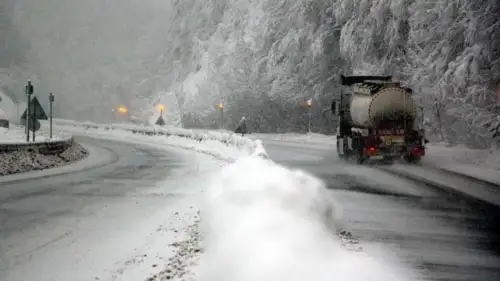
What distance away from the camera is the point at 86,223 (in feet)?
31.0

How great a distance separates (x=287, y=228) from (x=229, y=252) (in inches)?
28.7

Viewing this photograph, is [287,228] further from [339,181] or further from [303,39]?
[303,39]

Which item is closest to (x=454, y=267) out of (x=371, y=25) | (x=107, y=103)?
(x=371, y=25)

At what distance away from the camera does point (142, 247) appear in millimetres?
7617

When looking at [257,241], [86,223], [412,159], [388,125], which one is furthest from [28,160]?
[257,241]

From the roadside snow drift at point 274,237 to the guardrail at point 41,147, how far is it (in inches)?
502

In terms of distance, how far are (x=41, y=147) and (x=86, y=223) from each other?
13.1 meters

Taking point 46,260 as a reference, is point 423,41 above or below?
above

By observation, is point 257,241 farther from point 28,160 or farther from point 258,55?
point 258,55

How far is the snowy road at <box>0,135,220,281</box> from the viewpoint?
662 centimetres

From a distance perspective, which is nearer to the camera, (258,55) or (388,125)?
(388,125)

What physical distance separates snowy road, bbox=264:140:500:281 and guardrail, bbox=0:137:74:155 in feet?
35.7

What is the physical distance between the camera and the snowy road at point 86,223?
6.62m

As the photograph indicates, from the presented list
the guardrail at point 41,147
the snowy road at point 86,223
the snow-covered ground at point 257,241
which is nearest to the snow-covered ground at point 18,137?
the guardrail at point 41,147
